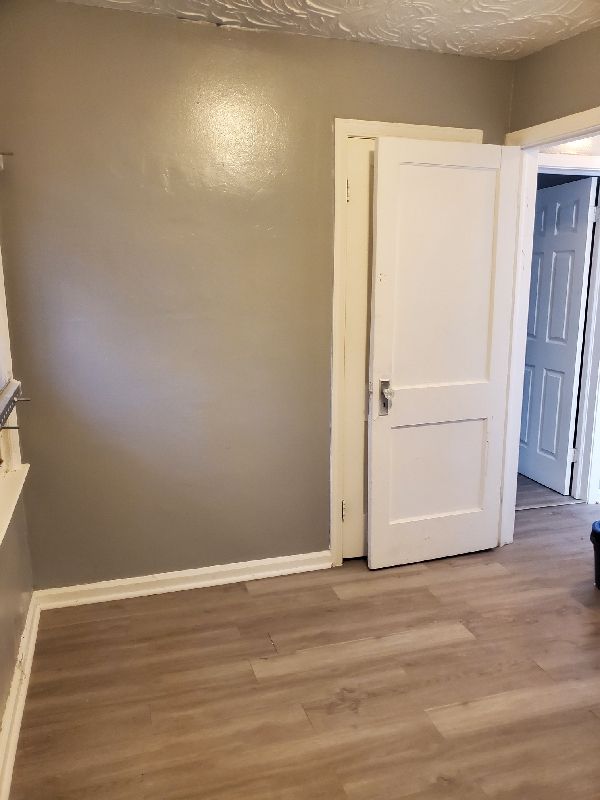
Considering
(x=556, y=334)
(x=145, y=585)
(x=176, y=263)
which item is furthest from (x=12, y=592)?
(x=556, y=334)

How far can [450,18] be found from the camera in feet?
7.80

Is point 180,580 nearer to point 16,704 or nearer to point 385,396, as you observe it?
point 16,704

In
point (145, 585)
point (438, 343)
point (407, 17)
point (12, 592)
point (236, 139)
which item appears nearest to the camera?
point (12, 592)

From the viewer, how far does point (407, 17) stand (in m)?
2.37

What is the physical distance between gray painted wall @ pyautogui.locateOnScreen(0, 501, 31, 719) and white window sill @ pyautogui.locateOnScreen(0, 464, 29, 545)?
0.51 feet

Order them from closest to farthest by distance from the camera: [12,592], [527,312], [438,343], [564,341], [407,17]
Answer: [12,592], [407,17], [438,343], [527,312], [564,341]

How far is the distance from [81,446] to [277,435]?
88 cm

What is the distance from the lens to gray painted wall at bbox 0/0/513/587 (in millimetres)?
2371

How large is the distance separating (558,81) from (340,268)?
125 cm

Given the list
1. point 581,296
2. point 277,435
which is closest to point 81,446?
point 277,435

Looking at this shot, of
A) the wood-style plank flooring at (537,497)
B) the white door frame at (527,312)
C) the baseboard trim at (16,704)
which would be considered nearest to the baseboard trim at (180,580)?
the baseboard trim at (16,704)

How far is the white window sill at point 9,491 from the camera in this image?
176cm

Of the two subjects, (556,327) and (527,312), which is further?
(556,327)

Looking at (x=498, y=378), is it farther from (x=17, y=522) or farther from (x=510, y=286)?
(x=17, y=522)
